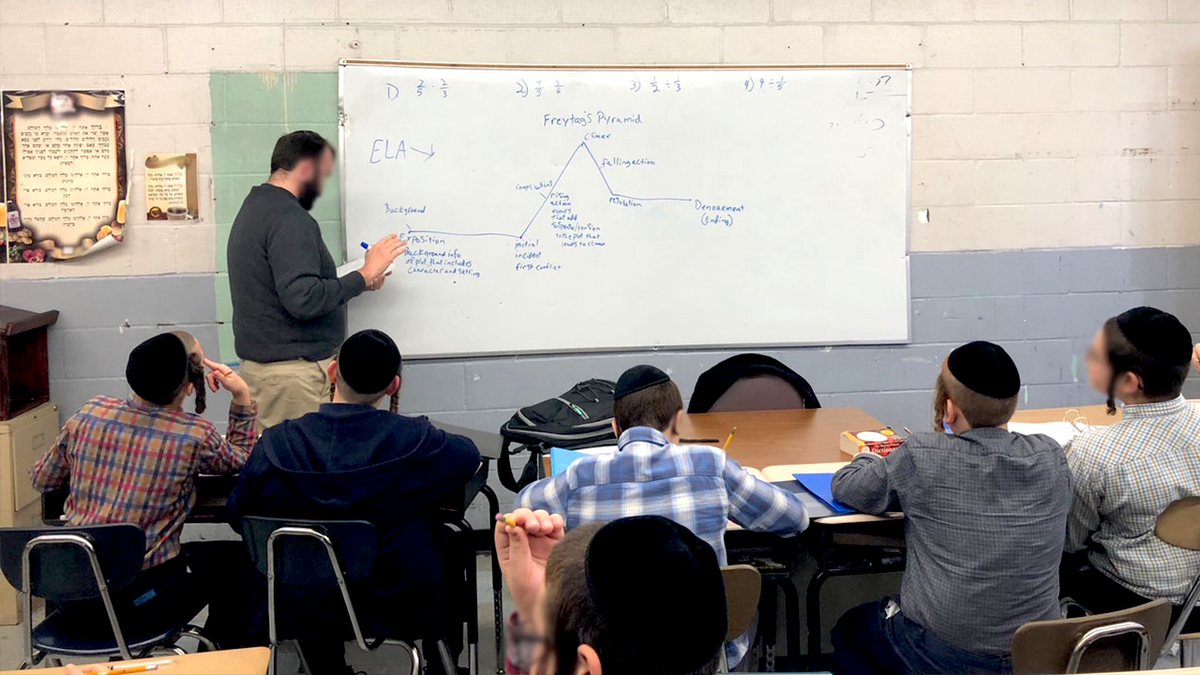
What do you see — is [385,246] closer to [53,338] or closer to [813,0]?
[53,338]

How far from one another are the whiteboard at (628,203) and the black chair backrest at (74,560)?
183cm

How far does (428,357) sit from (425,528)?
163cm

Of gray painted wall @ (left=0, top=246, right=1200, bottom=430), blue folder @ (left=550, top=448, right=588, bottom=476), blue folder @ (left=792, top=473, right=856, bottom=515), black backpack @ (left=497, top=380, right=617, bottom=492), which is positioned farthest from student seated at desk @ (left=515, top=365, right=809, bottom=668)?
gray painted wall @ (left=0, top=246, right=1200, bottom=430)

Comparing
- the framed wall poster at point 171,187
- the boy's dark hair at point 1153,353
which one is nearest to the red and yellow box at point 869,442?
the boy's dark hair at point 1153,353

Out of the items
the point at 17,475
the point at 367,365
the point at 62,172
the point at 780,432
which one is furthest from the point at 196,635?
the point at 62,172

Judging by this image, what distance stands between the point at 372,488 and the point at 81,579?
0.66m

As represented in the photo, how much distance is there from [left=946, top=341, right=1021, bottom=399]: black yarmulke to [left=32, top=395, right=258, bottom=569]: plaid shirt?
1757 millimetres

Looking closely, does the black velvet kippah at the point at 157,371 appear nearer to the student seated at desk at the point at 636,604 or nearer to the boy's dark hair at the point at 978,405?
the boy's dark hair at the point at 978,405

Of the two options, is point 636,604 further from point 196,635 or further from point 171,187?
point 171,187

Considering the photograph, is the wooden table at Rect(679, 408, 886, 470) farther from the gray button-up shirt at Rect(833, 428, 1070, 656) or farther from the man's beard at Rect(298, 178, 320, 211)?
the man's beard at Rect(298, 178, 320, 211)

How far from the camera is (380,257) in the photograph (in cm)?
390

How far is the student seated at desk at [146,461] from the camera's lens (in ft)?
8.24

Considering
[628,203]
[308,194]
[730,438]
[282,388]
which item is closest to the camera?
[730,438]

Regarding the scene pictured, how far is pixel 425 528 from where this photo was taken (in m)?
2.57
